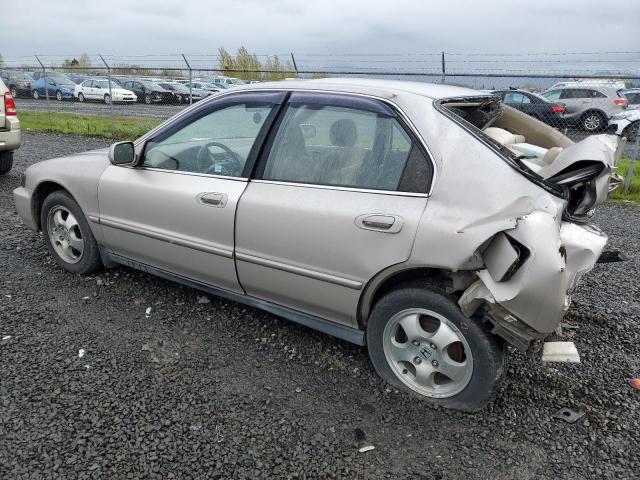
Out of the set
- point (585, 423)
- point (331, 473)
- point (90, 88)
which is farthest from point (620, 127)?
point (90, 88)

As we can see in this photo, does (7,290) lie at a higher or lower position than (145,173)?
lower

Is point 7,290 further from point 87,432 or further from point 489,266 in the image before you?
point 489,266

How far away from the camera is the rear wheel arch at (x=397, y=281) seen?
269 centimetres

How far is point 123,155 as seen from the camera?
371 cm

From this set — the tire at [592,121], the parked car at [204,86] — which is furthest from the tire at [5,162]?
the tire at [592,121]

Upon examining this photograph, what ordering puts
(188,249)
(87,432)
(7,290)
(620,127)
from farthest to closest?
(620,127) < (7,290) < (188,249) < (87,432)

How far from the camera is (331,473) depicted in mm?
2367

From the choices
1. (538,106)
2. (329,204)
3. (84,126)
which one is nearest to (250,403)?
(329,204)

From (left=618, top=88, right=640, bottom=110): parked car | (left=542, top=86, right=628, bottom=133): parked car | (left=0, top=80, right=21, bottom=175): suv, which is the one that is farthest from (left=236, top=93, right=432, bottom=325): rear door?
(left=618, top=88, right=640, bottom=110): parked car

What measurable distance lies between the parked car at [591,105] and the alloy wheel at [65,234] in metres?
16.4

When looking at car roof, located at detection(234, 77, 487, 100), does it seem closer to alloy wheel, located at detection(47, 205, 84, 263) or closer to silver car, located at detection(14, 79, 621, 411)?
silver car, located at detection(14, 79, 621, 411)

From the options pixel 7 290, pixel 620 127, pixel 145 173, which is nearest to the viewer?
pixel 145 173

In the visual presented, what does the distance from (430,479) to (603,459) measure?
84 cm

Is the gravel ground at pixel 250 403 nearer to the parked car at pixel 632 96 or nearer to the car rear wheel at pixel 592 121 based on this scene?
the car rear wheel at pixel 592 121
